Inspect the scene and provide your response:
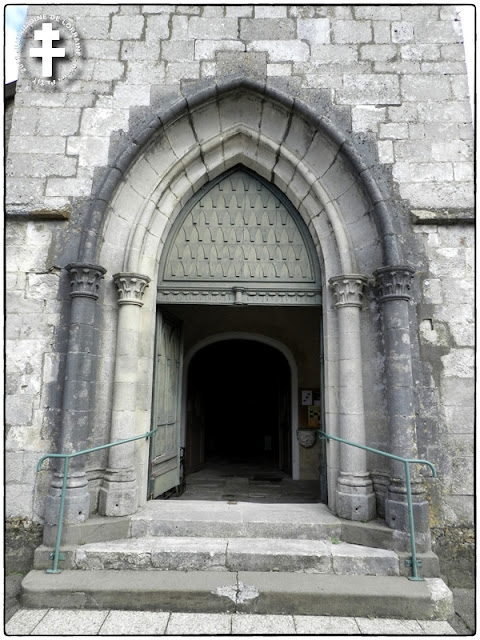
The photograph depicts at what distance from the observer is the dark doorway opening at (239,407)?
796 centimetres

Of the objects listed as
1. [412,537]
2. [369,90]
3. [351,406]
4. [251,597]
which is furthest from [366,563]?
[369,90]

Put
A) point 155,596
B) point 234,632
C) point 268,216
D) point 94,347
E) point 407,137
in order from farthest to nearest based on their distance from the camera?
point 268,216 → point 407,137 → point 94,347 → point 155,596 → point 234,632

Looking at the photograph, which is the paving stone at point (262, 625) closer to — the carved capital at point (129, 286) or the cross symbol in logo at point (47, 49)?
the carved capital at point (129, 286)

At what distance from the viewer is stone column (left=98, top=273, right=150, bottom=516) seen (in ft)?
11.7

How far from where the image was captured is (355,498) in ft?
11.5

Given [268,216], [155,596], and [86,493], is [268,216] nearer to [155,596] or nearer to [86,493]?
[86,493]

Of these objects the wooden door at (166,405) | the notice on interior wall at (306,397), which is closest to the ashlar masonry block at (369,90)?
the wooden door at (166,405)

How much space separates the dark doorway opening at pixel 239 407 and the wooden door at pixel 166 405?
2.40 m

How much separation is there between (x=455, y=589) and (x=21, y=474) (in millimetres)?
3831

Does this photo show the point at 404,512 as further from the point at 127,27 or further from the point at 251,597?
the point at 127,27

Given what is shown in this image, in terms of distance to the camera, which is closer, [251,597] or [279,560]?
[251,597]

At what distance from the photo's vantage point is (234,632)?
8.47 feet

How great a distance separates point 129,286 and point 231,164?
1831mm

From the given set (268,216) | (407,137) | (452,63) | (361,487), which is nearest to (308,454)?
(361,487)
